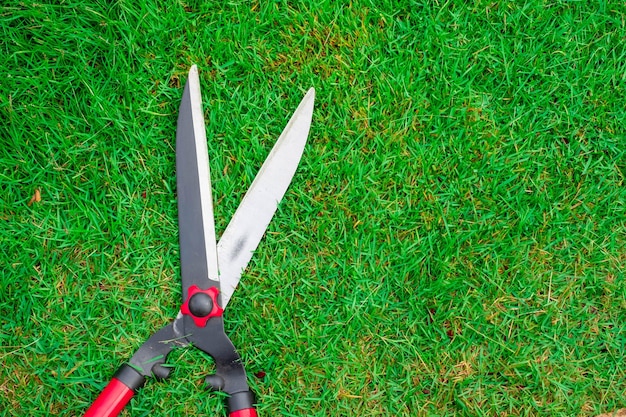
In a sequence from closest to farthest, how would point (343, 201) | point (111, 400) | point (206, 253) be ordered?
point (111, 400) < point (206, 253) < point (343, 201)

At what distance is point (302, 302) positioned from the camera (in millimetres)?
2299

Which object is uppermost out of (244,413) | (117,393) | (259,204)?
(259,204)

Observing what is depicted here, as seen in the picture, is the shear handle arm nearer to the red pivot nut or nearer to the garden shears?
the garden shears

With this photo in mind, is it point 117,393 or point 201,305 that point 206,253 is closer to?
point 201,305

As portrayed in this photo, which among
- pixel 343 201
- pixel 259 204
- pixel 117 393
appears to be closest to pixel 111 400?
pixel 117 393

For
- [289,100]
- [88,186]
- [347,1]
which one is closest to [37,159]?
[88,186]

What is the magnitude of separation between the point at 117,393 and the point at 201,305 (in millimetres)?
447

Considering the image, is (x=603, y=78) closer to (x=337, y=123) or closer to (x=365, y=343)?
(x=337, y=123)

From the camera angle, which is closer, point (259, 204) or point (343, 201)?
point (259, 204)

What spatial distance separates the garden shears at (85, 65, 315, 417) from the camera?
2025mm

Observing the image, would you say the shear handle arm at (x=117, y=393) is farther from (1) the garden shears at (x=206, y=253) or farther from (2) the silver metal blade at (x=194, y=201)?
(2) the silver metal blade at (x=194, y=201)

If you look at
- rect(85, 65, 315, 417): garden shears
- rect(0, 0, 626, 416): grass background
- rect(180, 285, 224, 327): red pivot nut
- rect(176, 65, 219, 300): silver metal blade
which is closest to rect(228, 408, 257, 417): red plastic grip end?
rect(85, 65, 315, 417): garden shears

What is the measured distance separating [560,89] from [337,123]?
1.10 meters

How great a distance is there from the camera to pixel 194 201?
213cm
